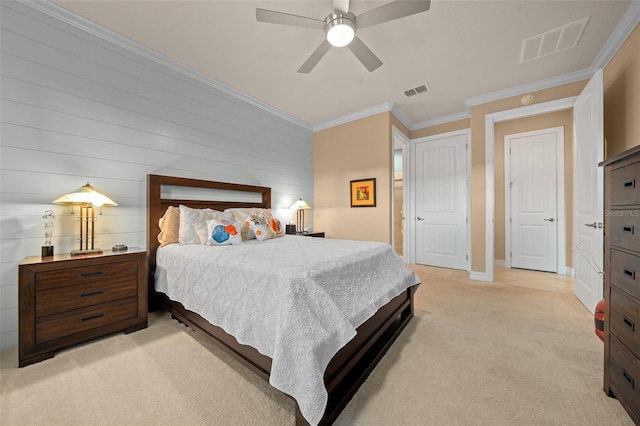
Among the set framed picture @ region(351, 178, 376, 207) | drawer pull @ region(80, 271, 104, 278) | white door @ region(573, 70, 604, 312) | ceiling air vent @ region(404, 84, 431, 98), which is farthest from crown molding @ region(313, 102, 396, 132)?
drawer pull @ region(80, 271, 104, 278)

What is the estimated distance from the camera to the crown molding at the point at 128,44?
2074mm

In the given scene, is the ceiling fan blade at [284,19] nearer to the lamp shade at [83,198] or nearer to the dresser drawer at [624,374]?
the lamp shade at [83,198]

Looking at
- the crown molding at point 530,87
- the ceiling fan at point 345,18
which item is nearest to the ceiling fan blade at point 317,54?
the ceiling fan at point 345,18

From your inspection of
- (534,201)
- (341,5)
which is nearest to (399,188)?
(534,201)

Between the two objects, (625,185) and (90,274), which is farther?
(90,274)

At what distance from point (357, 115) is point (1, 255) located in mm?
4469

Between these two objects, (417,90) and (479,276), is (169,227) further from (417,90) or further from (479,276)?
(479,276)

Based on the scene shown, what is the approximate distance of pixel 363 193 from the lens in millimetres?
4254

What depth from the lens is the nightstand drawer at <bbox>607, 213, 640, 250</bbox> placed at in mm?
1146

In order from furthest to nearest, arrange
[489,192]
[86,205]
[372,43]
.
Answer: [489,192], [372,43], [86,205]

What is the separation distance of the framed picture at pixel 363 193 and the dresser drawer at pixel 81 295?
10.8ft

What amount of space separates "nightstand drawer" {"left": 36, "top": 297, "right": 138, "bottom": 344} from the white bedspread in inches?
14.3

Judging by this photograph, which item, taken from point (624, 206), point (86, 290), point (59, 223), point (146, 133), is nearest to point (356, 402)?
point (624, 206)

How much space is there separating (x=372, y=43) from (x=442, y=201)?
3.14 meters
